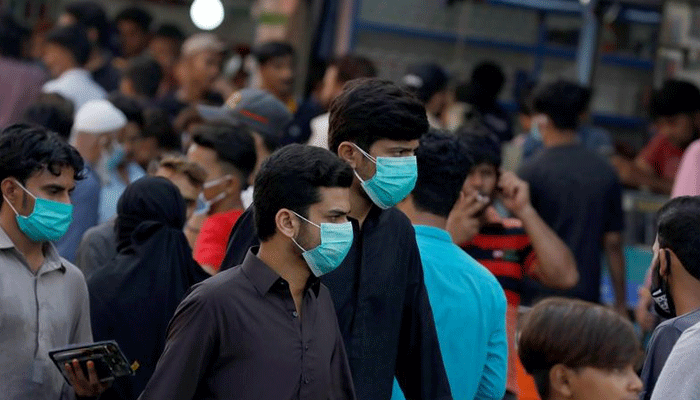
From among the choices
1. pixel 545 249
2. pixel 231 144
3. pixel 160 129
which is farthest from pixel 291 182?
pixel 160 129

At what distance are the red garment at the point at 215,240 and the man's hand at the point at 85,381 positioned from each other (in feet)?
3.30

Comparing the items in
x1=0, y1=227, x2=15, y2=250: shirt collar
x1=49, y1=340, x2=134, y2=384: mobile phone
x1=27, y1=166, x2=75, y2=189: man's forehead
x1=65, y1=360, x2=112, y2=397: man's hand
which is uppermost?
x1=27, y1=166, x2=75, y2=189: man's forehead

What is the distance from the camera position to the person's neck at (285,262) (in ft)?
14.3

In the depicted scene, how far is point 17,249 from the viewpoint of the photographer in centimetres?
536

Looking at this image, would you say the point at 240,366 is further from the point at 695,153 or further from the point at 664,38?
the point at 664,38

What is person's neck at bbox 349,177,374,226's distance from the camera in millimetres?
4766

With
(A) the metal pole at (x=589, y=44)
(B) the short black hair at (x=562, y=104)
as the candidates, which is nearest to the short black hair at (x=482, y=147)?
(B) the short black hair at (x=562, y=104)

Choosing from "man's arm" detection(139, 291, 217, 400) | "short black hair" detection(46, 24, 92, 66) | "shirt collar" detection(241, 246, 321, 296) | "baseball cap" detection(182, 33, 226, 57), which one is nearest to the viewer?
"man's arm" detection(139, 291, 217, 400)

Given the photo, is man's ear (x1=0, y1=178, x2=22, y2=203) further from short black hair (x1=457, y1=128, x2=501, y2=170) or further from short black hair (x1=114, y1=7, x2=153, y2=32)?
short black hair (x1=114, y1=7, x2=153, y2=32)

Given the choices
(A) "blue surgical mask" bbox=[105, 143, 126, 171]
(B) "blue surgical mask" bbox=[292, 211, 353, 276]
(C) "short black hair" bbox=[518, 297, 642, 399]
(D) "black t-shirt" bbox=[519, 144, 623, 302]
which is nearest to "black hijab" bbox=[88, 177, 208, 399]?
(B) "blue surgical mask" bbox=[292, 211, 353, 276]

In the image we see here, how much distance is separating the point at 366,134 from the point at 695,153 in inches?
146

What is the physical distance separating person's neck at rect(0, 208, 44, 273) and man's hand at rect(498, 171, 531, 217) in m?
2.73

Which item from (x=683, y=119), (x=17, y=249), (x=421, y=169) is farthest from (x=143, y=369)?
(x=683, y=119)

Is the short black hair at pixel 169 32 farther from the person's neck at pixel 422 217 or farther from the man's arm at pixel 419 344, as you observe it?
the man's arm at pixel 419 344
